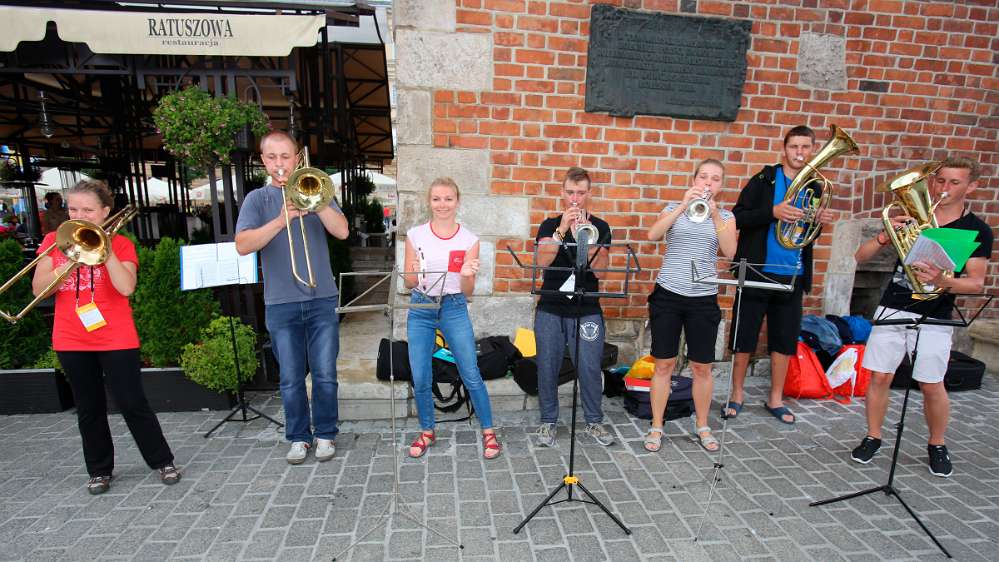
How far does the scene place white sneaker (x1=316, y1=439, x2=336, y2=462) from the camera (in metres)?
3.42

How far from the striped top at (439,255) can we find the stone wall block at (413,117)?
1.30m

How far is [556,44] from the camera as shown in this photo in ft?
14.0

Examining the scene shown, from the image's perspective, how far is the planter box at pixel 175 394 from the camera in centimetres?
416

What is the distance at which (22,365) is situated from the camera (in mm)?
4332

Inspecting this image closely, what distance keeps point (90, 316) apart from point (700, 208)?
3.93 meters

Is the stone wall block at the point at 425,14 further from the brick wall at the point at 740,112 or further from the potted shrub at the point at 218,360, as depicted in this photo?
the potted shrub at the point at 218,360

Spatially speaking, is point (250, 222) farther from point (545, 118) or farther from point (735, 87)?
point (735, 87)

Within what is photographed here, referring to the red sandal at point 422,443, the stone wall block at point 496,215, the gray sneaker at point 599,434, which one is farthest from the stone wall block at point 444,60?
the gray sneaker at point 599,434

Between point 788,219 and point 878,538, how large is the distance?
218 cm

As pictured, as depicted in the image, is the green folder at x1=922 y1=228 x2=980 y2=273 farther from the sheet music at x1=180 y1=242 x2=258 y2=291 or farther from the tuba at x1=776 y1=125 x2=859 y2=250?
the sheet music at x1=180 y1=242 x2=258 y2=291

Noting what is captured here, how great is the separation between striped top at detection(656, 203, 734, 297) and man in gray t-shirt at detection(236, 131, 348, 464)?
7.78 feet

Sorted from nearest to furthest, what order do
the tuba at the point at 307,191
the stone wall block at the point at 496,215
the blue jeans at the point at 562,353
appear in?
Answer: the tuba at the point at 307,191, the blue jeans at the point at 562,353, the stone wall block at the point at 496,215

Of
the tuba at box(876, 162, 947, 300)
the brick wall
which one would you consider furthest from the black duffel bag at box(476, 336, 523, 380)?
the tuba at box(876, 162, 947, 300)

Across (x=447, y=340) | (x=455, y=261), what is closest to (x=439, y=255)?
(x=455, y=261)
